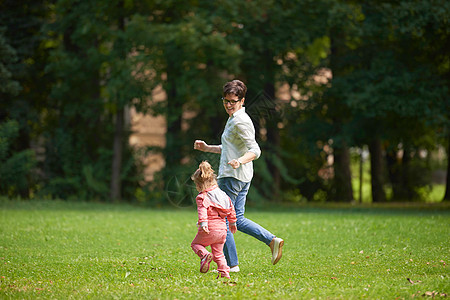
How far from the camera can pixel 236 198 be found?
650 centimetres

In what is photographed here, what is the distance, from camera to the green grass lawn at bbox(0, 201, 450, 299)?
17.9 feet

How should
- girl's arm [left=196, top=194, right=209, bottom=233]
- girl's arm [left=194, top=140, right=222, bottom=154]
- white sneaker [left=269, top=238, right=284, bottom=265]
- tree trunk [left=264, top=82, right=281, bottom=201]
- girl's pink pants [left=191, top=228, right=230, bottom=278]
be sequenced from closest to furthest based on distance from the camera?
girl's arm [left=196, top=194, right=209, bottom=233], girl's pink pants [left=191, top=228, right=230, bottom=278], white sneaker [left=269, top=238, right=284, bottom=265], girl's arm [left=194, top=140, right=222, bottom=154], tree trunk [left=264, top=82, right=281, bottom=201]

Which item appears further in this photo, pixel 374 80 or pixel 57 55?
pixel 57 55

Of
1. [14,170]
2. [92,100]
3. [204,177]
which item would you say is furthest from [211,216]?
[92,100]

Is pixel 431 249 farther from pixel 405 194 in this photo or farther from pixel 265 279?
pixel 405 194

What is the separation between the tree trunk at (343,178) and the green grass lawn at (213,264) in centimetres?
1074

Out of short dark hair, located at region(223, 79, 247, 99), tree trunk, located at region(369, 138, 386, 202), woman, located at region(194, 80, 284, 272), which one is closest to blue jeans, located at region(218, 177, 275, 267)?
woman, located at region(194, 80, 284, 272)

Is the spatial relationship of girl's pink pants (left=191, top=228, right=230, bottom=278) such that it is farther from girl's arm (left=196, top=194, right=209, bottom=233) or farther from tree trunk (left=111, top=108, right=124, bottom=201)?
tree trunk (left=111, top=108, right=124, bottom=201)

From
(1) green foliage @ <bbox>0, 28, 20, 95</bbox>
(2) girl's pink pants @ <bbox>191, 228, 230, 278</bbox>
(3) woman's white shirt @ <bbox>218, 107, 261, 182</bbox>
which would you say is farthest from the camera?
(1) green foliage @ <bbox>0, 28, 20, 95</bbox>

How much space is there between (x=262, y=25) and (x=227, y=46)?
2236 millimetres

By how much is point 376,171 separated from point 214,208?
19.2 meters

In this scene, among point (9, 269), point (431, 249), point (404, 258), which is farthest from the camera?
point (431, 249)

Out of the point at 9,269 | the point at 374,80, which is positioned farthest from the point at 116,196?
the point at 9,269

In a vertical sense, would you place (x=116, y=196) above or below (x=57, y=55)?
below
